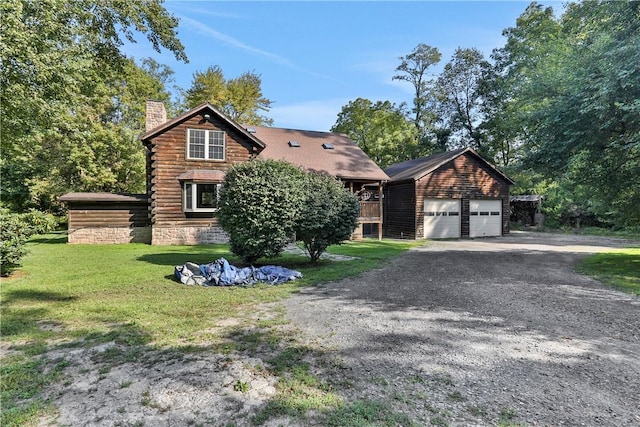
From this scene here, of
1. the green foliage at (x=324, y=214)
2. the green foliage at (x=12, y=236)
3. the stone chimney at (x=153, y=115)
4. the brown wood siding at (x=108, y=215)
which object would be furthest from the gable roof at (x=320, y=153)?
the green foliage at (x=12, y=236)

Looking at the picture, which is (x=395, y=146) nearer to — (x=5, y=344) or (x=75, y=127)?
(x=75, y=127)

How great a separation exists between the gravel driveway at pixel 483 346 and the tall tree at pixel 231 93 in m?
26.0

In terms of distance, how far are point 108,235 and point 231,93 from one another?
716 inches

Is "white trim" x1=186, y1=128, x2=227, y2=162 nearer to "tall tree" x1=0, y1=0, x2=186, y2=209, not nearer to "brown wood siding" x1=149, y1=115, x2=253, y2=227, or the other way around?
"brown wood siding" x1=149, y1=115, x2=253, y2=227

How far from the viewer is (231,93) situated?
29.5 m

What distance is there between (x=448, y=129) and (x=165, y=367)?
33.6 m

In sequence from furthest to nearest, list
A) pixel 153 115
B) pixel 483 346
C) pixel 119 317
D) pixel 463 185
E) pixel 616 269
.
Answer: pixel 463 185 → pixel 153 115 → pixel 616 269 → pixel 119 317 → pixel 483 346

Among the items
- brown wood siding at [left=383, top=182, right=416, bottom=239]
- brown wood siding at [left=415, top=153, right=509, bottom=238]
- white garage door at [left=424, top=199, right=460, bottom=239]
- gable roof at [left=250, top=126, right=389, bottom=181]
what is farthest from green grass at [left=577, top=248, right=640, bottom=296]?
gable roof at [left=250, top=126, right=389, bottom=181]

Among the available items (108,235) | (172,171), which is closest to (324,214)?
(172,171)

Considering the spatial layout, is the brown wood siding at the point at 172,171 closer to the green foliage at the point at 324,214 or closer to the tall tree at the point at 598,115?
the green foliage at the point at 324,214

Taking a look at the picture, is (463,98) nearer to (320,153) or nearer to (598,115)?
(320,153)

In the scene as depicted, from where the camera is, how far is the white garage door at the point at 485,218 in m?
20.3

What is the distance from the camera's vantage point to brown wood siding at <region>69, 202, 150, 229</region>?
1529 centimetres

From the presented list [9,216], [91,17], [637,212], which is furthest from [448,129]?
[9,216]
